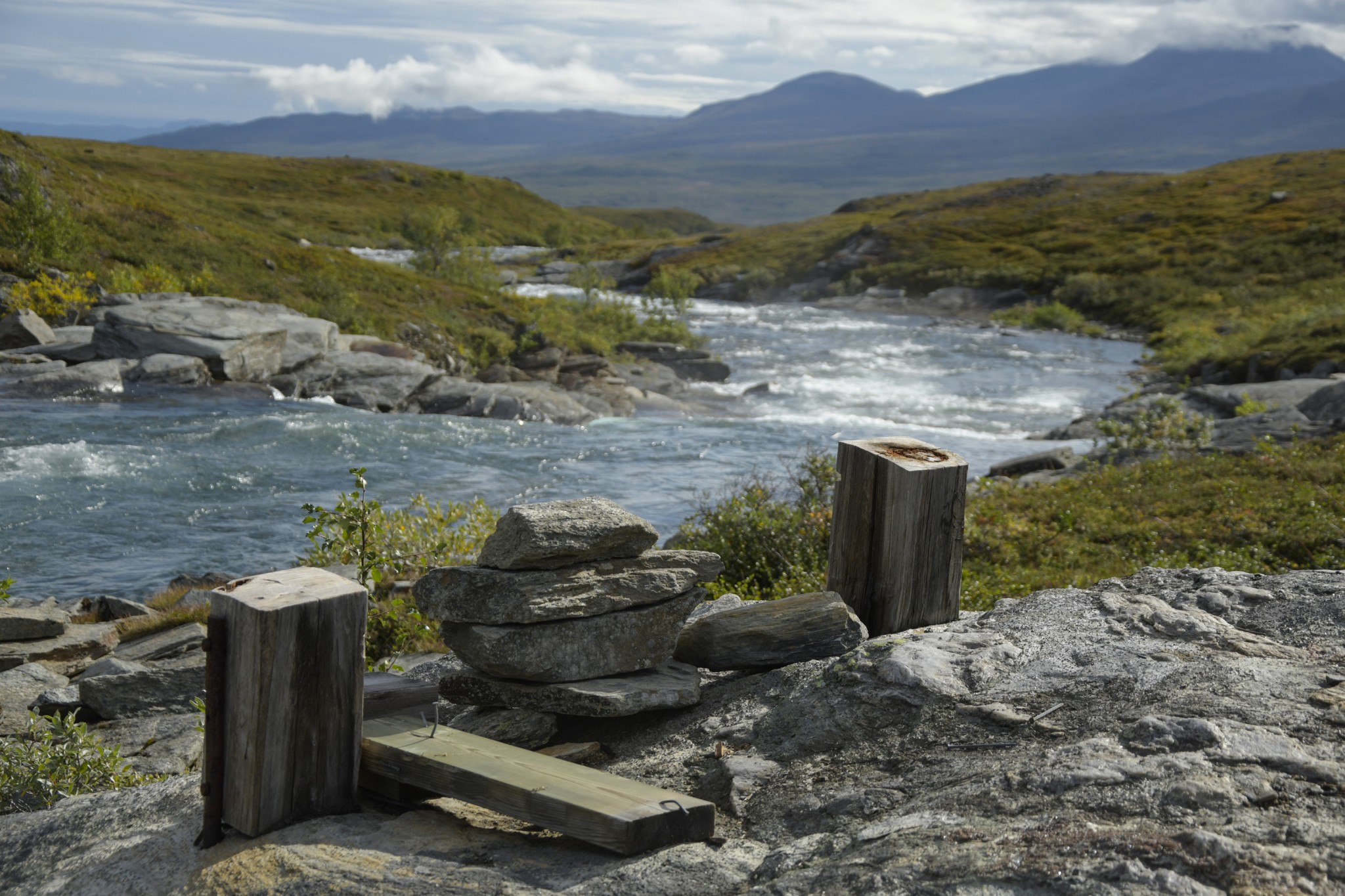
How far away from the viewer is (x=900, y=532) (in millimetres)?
6707

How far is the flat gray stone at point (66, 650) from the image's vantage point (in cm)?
1059

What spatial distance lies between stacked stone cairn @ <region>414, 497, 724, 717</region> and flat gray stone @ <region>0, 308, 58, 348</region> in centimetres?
2636

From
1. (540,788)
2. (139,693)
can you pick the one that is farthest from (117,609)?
(540,788)

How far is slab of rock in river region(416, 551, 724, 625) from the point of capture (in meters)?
6.00

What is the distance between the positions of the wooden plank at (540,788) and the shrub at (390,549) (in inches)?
76.9

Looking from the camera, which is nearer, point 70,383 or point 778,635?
point 778,635

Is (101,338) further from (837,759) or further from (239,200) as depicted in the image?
(239,200)

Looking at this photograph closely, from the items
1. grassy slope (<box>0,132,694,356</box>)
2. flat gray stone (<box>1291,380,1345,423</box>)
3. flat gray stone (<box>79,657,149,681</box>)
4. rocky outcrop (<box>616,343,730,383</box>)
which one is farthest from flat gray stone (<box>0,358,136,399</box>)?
flat gray stone (<box>1291,380,1345,423</box>)

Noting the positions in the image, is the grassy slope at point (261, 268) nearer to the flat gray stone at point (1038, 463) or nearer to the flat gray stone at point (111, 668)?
the flat gray stone at point (1038, 463)

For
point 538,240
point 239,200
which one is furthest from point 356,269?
point 538,240

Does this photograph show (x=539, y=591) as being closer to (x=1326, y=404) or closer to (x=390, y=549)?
(x=390, y=549)

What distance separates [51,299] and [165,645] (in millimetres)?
23352

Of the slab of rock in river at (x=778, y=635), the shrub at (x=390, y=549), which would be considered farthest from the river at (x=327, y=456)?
the slab of rock in river at (x=778, y=635)

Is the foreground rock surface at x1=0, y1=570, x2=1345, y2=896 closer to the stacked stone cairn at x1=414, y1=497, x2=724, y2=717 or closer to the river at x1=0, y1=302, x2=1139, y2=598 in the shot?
the stacked stone cairn at x1=414, y1=497, x2=724, y2=717
